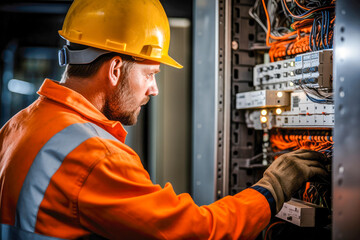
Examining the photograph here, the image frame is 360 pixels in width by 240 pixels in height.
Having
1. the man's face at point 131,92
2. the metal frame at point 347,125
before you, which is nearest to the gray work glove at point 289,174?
the metal frame at point 347,125

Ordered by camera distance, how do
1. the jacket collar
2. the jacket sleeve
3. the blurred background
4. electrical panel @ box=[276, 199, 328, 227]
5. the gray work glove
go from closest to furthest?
the jacket sleeve < the jacket collar < the gray work glove < electrical panel @ box=[276, 199, 328, 227] < the blurred background

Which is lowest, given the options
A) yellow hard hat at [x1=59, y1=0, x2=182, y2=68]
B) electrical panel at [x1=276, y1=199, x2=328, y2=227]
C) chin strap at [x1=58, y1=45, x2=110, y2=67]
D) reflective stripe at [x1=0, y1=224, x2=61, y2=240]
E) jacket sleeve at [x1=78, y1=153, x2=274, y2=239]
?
electrical panel at [x1=276, y1=199, x2=328, y2=227]

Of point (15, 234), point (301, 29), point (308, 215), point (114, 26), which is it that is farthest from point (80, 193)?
point (301, 29)

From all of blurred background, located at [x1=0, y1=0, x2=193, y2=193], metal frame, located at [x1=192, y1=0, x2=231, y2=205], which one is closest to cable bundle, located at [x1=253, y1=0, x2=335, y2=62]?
metal frame, located at [x1=192, y1=0, x2=231, y2=205]

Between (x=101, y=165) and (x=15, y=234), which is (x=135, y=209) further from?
(x=15, y=234)

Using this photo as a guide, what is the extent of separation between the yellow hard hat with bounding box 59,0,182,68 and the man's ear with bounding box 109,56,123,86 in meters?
0.04

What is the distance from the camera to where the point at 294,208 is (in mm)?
1899

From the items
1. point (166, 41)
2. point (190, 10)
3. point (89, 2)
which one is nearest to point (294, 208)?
point (166, 41)

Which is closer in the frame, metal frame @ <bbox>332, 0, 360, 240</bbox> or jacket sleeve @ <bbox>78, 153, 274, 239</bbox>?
metal frame @ <bbox>332, 0, 360, 240</bbox>

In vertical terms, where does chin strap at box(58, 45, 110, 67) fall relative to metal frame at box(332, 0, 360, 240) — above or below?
above

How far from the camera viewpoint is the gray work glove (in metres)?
1.61

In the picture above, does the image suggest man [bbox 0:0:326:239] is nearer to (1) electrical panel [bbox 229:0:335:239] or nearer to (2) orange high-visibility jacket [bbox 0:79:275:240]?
(2) orange high-visibility jacket [bbox 0:79:275:240]

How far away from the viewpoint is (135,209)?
1.26 m

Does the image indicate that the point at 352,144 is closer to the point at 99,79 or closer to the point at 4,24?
the point at 99,79
